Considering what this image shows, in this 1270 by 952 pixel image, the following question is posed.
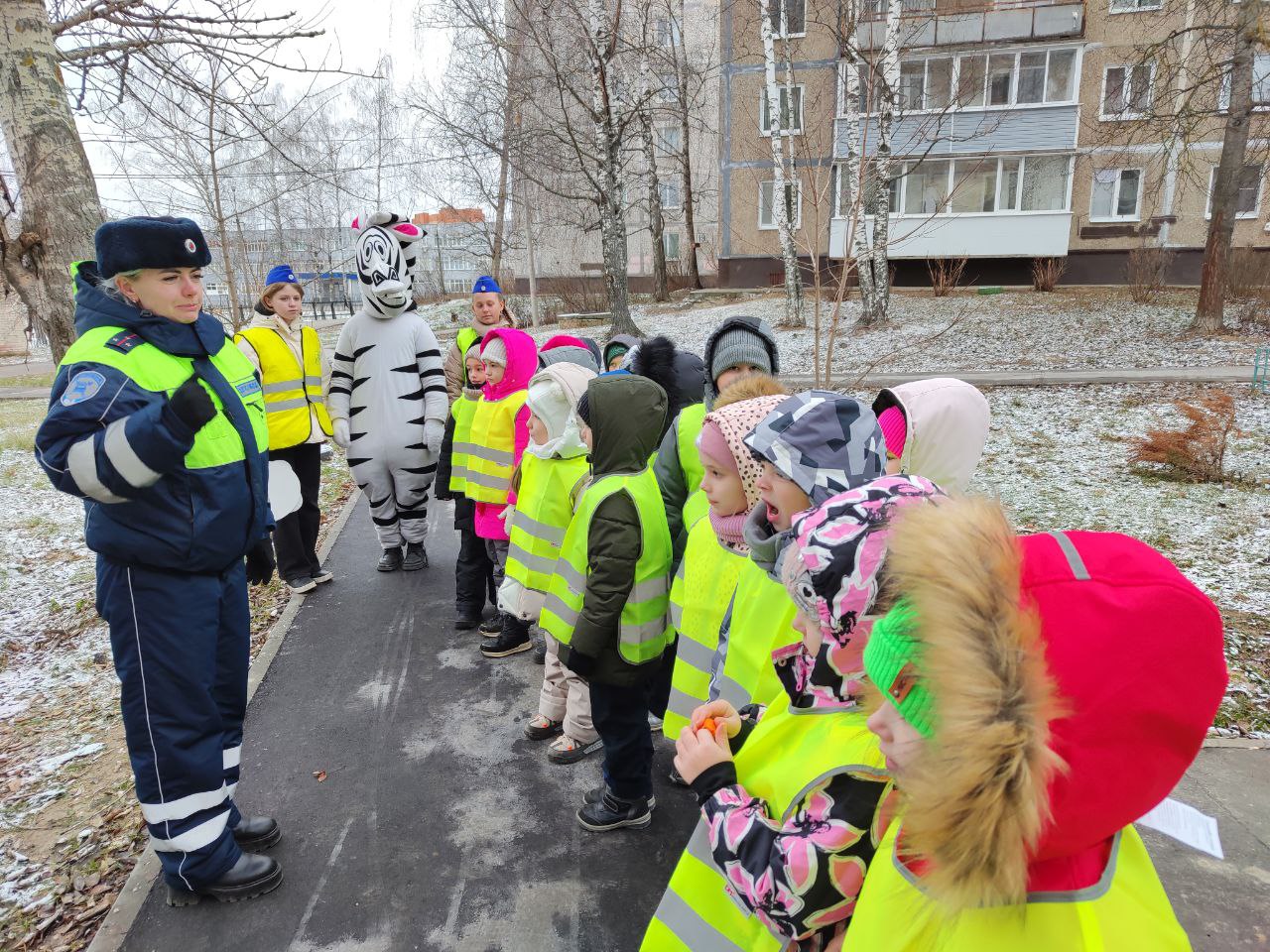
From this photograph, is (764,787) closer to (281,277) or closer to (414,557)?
(414,557)

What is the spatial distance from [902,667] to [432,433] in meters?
4.79

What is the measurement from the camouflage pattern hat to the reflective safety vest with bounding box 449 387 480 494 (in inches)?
125

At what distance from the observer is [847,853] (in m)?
1.38

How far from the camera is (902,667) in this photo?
1015 millimetres

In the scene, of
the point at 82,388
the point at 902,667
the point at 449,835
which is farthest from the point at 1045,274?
the point at 902,667

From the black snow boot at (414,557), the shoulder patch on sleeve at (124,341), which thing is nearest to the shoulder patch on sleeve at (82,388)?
the shoulder patch on sleeve at (124,341)

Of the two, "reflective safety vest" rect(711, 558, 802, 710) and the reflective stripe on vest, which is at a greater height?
the reflective stripe on vest

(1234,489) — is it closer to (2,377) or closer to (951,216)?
(951,216)

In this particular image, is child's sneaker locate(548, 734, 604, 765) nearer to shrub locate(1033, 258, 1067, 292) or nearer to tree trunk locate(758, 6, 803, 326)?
tree trunk locate(758, 6, 803, 326)

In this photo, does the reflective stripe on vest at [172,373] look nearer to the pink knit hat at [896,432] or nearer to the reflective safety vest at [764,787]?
the reflective safety vest at [764,787]

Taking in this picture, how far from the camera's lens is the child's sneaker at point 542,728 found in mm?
3664

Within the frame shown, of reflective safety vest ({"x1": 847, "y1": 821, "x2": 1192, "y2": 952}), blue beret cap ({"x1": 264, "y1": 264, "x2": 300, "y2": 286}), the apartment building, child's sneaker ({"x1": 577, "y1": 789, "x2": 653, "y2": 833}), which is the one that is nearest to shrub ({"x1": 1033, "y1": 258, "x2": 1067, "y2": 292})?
the apartment building

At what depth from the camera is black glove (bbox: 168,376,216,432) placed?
92.6 inches

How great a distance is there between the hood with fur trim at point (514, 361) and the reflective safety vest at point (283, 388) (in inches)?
62.8
